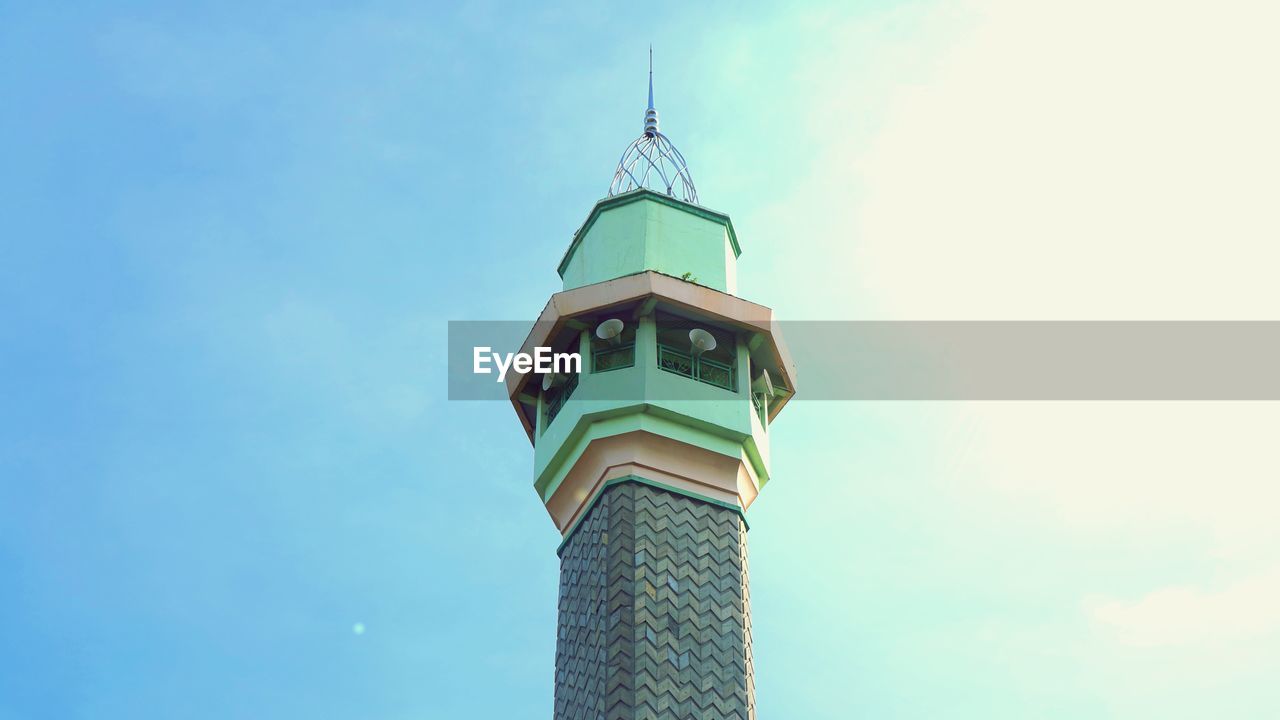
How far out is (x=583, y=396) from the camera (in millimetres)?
21922

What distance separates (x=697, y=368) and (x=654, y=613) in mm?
4129

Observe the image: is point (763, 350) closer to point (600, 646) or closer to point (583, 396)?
point (583, 396)

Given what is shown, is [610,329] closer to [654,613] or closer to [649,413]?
[649,413]

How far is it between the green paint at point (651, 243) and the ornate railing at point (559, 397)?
60.2 inches

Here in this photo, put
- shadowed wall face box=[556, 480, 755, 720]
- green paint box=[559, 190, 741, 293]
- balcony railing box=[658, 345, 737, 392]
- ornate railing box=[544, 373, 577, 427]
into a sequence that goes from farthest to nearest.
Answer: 1. green paint box=[559, 190, 741, 293]
2. ornate railing box=[544, 373, 577, 427]
3. balcony railing box=[658, 345, 737, 392]
4. shadowed wall face box=[556, 480, 755, 720]

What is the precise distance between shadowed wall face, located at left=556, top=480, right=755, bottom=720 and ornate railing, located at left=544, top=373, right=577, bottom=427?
82.4 inches

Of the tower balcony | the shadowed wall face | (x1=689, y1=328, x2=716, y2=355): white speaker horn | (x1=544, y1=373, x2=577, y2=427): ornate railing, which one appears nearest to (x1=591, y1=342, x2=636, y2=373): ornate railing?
the tower balcony

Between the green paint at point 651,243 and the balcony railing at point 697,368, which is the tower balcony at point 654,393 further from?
the green paint at point 651,243

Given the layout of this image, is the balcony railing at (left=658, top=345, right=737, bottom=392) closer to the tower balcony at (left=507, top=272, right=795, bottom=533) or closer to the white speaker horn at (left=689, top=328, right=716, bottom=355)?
the tower balcony at (left=507, top=272, right=795, bottom=533)

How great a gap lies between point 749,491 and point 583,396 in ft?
8.48

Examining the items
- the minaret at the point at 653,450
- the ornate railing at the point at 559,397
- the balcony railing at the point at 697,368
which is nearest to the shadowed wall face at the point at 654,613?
the minaret at the point at 653,450

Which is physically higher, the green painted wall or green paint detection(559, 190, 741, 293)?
green paint detection(559, 190, 741, 293)

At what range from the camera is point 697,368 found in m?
22.5

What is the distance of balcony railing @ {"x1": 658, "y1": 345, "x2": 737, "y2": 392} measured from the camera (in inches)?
878
